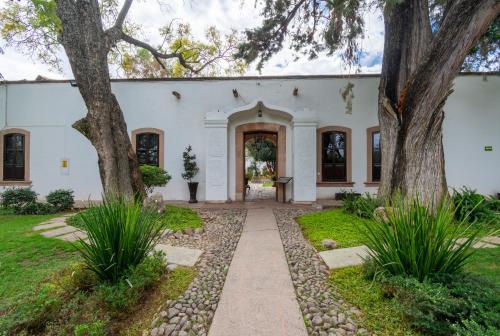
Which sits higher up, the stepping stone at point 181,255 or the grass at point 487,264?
the grass at point 487,264

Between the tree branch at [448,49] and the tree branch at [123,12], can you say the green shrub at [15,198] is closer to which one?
the tree branch at [123,12]

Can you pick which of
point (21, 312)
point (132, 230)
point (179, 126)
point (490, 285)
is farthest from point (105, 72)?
point (490, 285)

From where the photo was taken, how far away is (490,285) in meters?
2.12

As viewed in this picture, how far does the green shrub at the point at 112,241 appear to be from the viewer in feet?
7.59

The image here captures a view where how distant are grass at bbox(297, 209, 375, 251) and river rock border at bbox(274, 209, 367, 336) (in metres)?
0.41

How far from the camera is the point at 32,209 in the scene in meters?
6.77

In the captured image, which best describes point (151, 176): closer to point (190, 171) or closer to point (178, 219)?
point (190, 171)

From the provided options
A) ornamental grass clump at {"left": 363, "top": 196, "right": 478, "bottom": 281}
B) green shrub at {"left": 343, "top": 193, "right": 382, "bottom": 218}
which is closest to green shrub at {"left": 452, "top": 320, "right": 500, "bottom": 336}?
ornamental grass clump at {"left": 363, "top": 196, "right": 478, "bottom": 281}

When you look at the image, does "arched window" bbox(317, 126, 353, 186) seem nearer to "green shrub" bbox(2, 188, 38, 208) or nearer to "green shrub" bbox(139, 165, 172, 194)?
"green shrub" bbox(139, 165, 172, 194)

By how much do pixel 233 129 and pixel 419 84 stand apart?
578 cm

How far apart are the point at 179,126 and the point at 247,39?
4.06 m

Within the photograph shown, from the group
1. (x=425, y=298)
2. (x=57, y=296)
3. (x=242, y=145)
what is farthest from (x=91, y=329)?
(x=242, y=145)

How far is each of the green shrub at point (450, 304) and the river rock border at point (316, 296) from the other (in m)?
0.46

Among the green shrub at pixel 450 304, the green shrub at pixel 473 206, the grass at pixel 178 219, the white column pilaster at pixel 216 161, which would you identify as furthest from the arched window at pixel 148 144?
the green shrub at pixel 473 206
